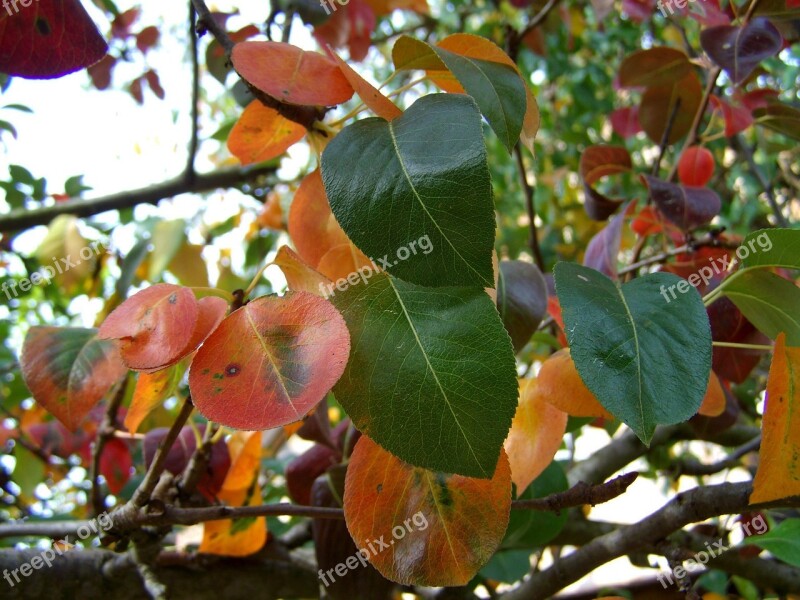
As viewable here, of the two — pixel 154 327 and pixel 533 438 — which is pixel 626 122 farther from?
pixel 154 327

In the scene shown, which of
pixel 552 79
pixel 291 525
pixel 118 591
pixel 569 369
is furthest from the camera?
pixel 552 79

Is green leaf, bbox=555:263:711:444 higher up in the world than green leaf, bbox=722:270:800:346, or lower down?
higher up

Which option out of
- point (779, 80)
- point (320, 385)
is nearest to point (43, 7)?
point (320, 385)

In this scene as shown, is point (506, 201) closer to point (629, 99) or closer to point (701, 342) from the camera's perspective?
point (629, 99)

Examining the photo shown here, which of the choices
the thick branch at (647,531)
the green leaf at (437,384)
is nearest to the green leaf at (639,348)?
the green leaf at (437,384)

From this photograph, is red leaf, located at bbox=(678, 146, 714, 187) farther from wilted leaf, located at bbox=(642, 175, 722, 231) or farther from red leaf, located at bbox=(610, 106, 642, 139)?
red leaf, located at bbox=(610, 106, 642, 139)

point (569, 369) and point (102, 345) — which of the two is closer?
point (569, 369)

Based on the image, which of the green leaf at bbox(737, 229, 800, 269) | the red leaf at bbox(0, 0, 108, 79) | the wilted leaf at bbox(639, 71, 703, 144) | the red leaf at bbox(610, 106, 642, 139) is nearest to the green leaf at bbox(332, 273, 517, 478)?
the green leaf at bbox(737, 229, 800, 269)
